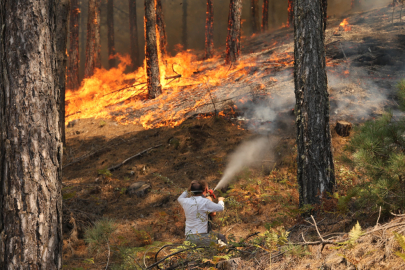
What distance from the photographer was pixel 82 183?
775 cm

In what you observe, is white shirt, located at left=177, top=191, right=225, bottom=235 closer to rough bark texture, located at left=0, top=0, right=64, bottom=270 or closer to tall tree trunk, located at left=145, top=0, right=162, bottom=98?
rough bark texture, located at left=0, top=0, right=64, bottom=270

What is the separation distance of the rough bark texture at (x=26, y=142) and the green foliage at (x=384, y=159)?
10.9 ft

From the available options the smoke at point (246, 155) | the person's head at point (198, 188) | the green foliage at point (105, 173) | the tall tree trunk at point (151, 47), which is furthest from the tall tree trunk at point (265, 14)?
the person's head at point (198, 188)

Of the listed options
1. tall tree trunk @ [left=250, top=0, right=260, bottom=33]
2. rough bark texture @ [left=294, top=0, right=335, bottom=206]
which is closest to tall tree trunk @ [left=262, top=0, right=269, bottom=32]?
tall tree trunk @ [left=250, top=0, right=260, bottom=33]

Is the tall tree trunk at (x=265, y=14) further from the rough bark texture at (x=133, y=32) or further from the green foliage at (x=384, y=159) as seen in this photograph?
the green foliage at (x=384, y=159)

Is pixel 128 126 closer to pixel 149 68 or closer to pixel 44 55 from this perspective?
pixel 149 68

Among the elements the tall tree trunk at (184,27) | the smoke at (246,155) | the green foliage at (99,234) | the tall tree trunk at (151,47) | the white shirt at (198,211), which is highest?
the tall tree trunk at (184,27)

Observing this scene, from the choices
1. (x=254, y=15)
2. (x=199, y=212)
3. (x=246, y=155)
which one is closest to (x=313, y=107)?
(x=199, y=212)

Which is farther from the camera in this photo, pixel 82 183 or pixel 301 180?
pixel 82 183

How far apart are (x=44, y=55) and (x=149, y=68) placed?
1014cm

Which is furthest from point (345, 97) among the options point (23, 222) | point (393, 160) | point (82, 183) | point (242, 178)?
point (23, 222)

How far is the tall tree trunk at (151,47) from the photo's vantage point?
12719 millimetres

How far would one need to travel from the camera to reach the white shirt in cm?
→ 441

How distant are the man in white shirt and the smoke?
116 inches
